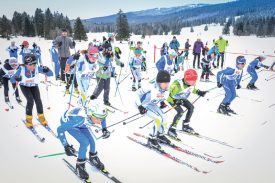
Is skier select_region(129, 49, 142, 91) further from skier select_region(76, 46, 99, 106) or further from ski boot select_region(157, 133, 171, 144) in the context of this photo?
ski boot select_region(157, 133, 171, 144)

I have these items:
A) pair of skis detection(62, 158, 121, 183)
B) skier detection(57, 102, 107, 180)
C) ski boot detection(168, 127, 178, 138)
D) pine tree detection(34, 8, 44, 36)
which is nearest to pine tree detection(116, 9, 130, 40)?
pine tree detection(34, 8, 44, 36)

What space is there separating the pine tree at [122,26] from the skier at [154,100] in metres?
38.6

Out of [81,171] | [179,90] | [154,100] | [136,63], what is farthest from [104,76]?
[81,171]

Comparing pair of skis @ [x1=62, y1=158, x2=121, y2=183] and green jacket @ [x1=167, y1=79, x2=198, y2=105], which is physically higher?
green jacket @ [x1=167, y1=79, x2=198, y2=105]

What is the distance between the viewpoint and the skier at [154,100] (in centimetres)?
520

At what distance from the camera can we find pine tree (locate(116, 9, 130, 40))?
1644 inches

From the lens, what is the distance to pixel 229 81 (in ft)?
26.4

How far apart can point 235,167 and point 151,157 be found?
1725 mm

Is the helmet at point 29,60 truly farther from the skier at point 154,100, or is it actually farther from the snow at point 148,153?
the skier at point 154,100

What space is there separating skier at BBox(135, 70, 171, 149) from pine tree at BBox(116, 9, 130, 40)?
3856 centimetres

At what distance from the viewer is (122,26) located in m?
42.7

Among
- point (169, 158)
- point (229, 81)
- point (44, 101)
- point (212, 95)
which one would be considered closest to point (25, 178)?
point (169, 158)

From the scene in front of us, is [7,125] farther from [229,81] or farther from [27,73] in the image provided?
[229,81]

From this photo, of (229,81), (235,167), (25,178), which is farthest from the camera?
(229,81)
